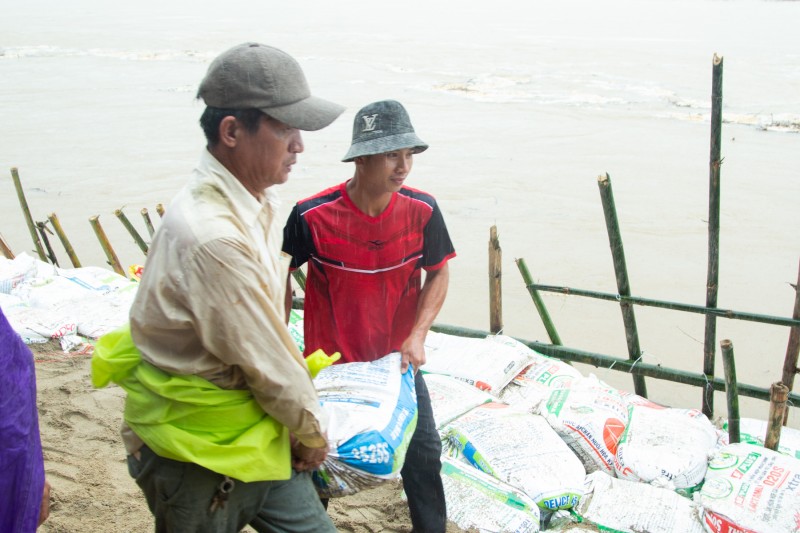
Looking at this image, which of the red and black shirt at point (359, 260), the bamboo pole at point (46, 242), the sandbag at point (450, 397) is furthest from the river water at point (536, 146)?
the red and black shirt at point (359, 260)

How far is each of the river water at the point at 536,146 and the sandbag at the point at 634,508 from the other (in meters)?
1.95

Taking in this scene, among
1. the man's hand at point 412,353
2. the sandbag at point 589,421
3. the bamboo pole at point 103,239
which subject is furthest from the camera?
the bamboo pole at point 103,239

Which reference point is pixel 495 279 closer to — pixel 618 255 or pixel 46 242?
pixel 618 255

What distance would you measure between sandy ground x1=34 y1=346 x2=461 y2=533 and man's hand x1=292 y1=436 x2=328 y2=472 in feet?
3.75

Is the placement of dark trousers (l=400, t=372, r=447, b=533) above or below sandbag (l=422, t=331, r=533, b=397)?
above

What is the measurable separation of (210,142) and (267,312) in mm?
348

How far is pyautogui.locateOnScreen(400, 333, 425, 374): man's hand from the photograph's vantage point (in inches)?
83.0

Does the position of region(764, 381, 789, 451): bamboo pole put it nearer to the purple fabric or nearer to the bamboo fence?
the bamboo fence

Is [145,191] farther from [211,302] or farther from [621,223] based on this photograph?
[211,302]

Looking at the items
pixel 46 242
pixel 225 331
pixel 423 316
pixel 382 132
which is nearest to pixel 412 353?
pixel 423 316

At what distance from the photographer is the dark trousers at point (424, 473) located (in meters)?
2.23

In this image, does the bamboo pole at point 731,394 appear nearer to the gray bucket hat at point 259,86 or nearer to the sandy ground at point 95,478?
the sandy ground at point 95,478

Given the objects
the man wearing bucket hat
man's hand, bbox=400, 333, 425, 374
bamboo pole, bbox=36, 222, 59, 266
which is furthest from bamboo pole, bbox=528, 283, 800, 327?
bamboo pole, bbox=36, 222, 59, 266

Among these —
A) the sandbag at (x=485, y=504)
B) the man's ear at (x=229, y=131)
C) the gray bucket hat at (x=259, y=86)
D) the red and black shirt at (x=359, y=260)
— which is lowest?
the sandbag at (x=485, y=504)
